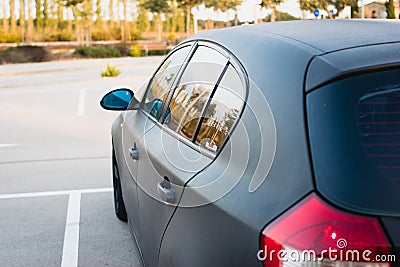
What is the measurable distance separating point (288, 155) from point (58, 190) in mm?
5086

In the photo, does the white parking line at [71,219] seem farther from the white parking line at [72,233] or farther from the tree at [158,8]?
the tree at [158,8]

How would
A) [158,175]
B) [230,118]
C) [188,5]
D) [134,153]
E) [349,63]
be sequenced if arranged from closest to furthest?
[349,63]
[230,118]
[158,175]
[134,153]
[188,5]

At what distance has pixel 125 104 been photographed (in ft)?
15.7

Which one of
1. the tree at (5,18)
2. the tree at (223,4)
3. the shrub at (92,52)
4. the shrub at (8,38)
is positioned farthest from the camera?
the tree at (223,4)

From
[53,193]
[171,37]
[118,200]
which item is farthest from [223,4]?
[118,200]

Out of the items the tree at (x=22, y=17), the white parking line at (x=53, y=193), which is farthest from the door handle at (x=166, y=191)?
the tree at (x=22, y=17)

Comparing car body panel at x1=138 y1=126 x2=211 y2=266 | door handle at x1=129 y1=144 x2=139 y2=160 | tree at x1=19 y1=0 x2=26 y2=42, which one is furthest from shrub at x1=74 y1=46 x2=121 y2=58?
car body panel at x1=138 y1=126 x2=211 y2=266

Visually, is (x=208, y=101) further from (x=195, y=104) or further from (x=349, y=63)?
(x=349, y=63)

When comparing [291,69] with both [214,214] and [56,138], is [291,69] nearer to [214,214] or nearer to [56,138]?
[214,214]

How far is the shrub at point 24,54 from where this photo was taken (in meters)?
36.5

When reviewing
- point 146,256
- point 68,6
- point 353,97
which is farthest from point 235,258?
point 68,6

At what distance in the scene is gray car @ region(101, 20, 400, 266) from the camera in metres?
1.87

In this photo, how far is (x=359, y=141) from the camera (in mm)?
2016

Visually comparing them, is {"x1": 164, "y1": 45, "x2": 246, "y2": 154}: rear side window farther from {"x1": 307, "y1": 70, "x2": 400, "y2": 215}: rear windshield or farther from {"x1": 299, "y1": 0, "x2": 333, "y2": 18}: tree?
{"x1": 299, "y1": 0, "x2": 333, "y2": 18}: tree
